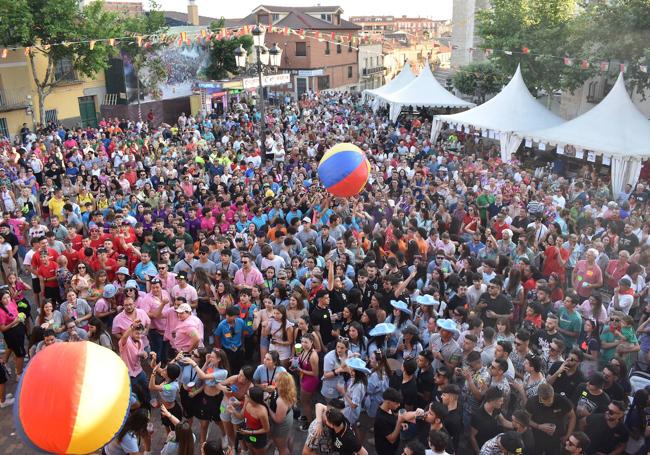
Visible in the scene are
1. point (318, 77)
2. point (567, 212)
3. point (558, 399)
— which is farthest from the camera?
point (318, 77)

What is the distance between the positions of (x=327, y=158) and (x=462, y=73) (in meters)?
24.0

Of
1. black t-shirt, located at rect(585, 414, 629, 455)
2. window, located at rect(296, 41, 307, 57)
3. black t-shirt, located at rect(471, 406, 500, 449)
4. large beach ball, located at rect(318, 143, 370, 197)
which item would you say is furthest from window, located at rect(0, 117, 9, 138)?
window, located at rect(296, 41, 307, 57)

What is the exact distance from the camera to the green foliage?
27.5 metres

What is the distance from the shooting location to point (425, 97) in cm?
2330

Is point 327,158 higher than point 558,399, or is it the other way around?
point 327,158

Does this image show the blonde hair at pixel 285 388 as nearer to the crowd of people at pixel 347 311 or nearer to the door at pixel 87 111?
the crowd of people at pixel 347 311

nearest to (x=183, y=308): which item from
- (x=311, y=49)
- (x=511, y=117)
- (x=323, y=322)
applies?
(x=323, y=322)

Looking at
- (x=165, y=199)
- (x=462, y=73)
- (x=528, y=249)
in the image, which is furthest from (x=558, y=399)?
(x=462, y=73)

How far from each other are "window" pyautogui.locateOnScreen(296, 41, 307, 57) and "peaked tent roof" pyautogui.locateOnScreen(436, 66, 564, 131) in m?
29.3

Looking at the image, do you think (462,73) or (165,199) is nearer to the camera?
(165,199)

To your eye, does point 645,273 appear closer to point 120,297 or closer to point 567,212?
point 567,212

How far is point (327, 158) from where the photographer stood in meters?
8.91

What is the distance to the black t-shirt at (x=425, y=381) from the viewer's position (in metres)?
5.07

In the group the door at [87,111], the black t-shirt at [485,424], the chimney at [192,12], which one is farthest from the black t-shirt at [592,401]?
the chimney at [192,12]
